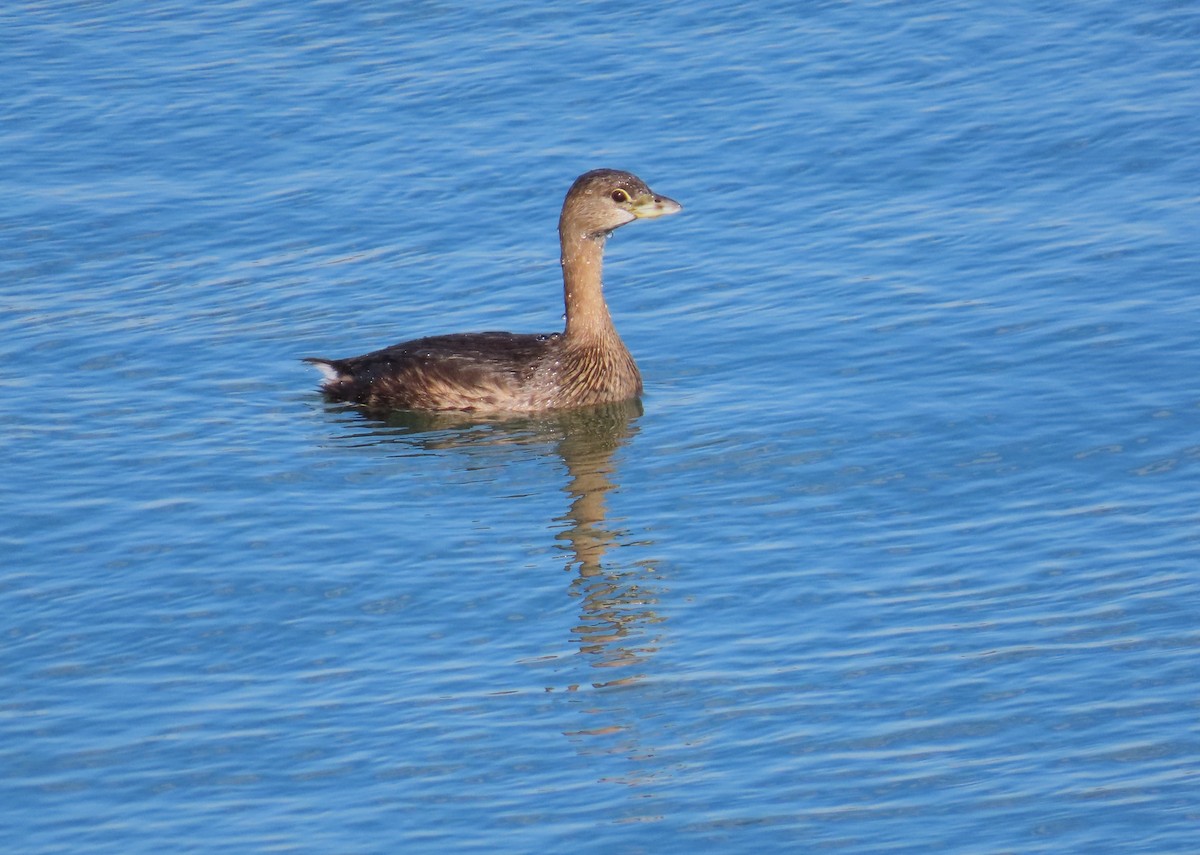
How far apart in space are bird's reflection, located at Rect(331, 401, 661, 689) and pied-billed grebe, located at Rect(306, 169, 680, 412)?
0.45ft

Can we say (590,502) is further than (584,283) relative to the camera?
No

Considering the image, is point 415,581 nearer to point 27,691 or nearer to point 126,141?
point 27,691

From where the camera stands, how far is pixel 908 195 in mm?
19859

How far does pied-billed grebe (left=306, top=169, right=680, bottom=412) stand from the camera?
1591cm

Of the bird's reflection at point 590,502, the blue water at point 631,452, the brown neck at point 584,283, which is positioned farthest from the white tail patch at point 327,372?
the brown neck at point 584,283

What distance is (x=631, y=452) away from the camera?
1488 centimetres

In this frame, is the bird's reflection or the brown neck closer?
the bird's reflection

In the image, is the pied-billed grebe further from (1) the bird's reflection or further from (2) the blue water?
(2) the blue water

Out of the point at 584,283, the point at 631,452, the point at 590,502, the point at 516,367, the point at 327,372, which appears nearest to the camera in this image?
the point at 590,502

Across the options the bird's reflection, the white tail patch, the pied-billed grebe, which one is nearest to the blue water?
the bird's reflection

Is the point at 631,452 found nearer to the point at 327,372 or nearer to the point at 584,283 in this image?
the point at 584,283

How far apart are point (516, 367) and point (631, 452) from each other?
1577 mm

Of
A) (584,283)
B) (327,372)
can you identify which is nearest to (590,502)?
(584,283)

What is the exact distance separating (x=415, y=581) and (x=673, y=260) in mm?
7498
